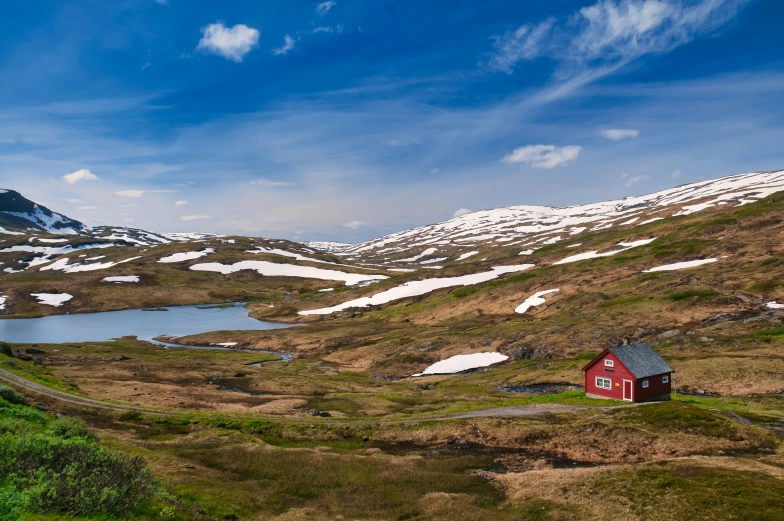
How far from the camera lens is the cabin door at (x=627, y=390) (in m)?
54.0

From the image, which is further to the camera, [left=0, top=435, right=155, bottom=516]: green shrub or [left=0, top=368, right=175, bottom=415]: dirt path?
[left=0, top=368, right=175, bottom=415]: dirt path

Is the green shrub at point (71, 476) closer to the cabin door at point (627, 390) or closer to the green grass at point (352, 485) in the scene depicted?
the green grass at point (352, 485)

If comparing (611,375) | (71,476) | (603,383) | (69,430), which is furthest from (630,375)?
(69,430)

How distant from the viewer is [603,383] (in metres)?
56.8

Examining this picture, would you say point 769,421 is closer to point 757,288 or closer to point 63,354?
point 757,288

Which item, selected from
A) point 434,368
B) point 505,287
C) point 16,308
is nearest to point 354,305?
point 505,287

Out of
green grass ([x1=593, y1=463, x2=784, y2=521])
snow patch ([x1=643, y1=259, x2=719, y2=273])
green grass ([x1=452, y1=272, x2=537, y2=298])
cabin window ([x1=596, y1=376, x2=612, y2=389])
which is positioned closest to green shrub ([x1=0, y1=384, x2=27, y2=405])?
green grass ([x1=593, y1=463, x2=784, y2=521])

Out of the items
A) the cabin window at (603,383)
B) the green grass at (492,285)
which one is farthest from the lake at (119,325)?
the cabin window at (603,383)

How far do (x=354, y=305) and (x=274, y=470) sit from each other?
148 meters

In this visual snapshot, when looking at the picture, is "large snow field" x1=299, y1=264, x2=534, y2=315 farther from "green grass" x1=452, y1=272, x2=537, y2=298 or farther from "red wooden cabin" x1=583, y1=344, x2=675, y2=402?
"red wooden cabin" x1=583, y1=344, x2=675, y2=402

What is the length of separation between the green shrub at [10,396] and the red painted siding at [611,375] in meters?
61.4

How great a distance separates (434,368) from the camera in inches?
3632

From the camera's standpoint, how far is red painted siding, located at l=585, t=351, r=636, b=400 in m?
54.8

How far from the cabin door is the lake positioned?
383ft
